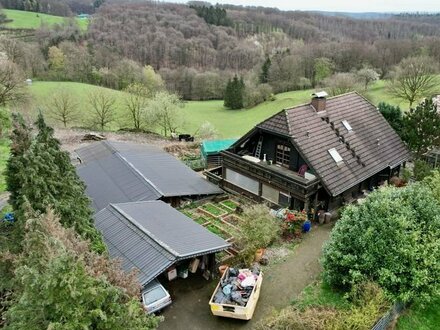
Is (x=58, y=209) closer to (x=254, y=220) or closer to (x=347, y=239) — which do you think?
(x=254, y=220)

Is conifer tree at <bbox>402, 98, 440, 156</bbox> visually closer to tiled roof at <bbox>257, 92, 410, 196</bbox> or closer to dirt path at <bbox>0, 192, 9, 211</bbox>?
tiled roof at <bbox>257, 92, 410, 196</bbox>

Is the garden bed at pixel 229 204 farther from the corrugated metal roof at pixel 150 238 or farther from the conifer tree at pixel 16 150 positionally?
the conifer tree at pixel 16 150

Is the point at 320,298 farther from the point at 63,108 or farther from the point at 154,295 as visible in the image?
the point at 63,108

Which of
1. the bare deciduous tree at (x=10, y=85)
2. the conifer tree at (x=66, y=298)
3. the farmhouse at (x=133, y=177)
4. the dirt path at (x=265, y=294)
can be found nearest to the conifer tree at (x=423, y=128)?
the dirt path at (x=265, y=294)

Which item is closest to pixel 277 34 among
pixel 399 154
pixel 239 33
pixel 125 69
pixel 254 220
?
pixel 239 33

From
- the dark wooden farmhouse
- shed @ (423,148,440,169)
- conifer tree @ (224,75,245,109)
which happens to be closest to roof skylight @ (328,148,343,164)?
the dark wooden farmhouse

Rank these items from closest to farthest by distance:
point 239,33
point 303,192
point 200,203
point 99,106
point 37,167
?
point 37,167 < point 303,192 < point 200,203 < point 99,106 < point 239,33

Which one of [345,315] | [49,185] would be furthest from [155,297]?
[345,315]
